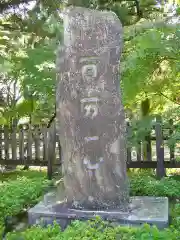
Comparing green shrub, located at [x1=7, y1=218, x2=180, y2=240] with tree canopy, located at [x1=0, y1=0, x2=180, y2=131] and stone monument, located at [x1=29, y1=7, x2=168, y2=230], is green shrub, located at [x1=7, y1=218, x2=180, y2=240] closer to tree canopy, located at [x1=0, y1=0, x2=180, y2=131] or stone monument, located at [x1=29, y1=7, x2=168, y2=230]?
stone monument, located at [x1=29, y1=7, x2=168, y2=230]

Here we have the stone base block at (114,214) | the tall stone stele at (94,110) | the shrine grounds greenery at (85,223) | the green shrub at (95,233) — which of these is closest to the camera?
the green shrub at (95,233)

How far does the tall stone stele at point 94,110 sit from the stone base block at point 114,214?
16cm

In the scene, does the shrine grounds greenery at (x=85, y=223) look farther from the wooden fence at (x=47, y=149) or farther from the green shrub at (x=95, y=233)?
the wooden fence at (x=47, y=149)

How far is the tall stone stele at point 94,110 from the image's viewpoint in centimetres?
421

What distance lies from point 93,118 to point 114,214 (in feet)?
3.93

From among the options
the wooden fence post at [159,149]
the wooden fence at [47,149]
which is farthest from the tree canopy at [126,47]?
the wooden fence at [47,149]

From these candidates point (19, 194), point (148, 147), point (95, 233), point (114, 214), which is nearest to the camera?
point (95, 233)

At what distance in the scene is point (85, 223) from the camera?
3.85m

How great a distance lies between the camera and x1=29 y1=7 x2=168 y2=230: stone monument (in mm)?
4211

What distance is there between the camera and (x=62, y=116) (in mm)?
4336

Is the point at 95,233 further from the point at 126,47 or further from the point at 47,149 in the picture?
the point at 47,149

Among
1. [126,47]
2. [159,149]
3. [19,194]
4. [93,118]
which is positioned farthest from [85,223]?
[126,47]

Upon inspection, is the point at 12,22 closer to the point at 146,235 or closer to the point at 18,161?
the point at 18,161

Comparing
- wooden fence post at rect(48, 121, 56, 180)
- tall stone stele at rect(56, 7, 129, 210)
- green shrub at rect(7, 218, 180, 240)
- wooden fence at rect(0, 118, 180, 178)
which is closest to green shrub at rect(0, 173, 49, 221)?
green shrub at rect(7, 218, 180, 240)
